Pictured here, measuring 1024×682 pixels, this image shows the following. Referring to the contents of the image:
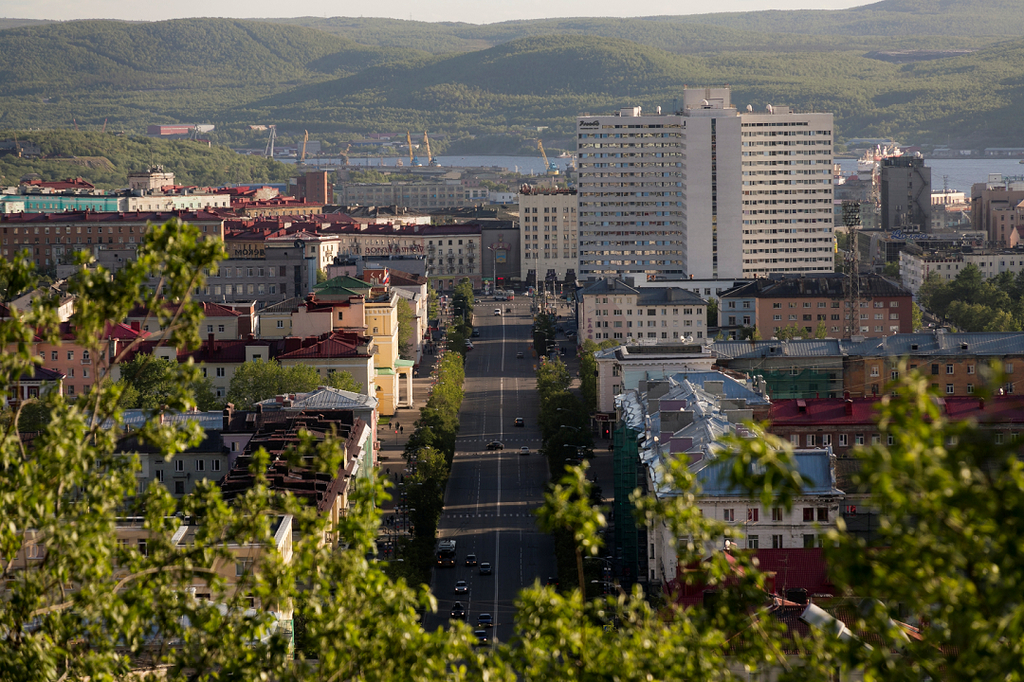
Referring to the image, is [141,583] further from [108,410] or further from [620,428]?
[620,428]

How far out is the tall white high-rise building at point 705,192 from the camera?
105 m

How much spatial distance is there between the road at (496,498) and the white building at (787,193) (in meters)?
28.1

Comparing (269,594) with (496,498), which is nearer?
(269,594)

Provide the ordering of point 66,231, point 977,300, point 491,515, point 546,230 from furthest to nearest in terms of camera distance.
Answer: point 546,230 → point 66,231 → point 977,300 → point 491,515

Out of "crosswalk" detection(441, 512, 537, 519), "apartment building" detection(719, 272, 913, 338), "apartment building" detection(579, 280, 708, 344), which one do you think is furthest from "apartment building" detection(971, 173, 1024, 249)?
"crosswalk" detection(441, 512, 537, 519)

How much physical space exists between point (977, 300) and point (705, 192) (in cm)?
2106

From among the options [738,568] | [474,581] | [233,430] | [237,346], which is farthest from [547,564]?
[738,568]

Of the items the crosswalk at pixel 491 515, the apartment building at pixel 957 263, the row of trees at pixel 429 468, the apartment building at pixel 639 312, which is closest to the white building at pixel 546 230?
the apartment building at pixel 957 263

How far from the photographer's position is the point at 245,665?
40.6 feet

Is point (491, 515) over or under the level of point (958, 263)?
under

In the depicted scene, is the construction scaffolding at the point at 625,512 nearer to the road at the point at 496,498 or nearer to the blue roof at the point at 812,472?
the road at the point at 496,498

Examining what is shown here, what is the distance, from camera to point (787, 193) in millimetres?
108688

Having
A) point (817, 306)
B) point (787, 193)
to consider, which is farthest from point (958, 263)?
point (817, 306)

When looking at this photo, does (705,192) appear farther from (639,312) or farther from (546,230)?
→ (546,230)
